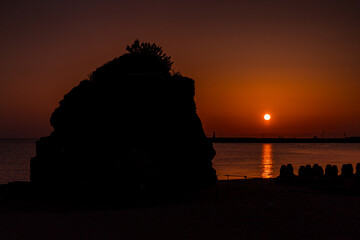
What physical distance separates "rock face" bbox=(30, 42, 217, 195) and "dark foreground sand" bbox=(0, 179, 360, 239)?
2.04m

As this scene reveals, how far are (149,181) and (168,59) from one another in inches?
354

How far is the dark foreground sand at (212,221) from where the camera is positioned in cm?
1301

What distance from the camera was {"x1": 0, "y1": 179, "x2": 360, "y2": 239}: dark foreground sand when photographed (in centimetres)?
1301

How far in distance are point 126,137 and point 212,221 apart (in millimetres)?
7261

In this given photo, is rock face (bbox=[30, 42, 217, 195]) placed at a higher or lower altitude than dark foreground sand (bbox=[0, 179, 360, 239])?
higher

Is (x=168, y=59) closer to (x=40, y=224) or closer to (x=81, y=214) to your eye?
(x=81, y=214)

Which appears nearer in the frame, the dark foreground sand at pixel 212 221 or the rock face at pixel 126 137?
the dark foreground sand at pixel 212 221

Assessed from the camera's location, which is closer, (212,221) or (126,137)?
(212,221)

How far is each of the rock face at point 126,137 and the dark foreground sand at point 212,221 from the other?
2.04m

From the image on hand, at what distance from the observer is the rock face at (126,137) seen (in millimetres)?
20469

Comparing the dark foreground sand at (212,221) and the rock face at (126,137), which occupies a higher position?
the rock face at (126,137)

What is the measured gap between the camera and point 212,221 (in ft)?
49.6

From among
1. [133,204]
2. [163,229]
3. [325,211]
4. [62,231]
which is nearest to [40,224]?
[62,231]

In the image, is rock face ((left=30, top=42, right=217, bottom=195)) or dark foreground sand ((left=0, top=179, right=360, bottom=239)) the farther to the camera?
rock face ((left=30, top=42, right=217, bottom=195))
